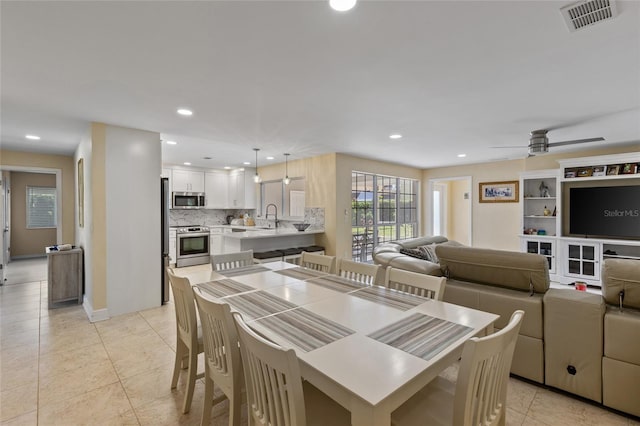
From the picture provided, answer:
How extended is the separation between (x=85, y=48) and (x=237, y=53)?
3.17ft

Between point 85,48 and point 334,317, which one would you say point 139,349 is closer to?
point 334,317

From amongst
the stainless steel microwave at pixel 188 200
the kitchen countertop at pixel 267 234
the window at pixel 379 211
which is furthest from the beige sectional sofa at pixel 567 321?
the stainless steel microwave at pixel 188 200

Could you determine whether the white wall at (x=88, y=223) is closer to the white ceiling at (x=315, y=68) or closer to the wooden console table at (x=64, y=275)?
the wooden console table at (x=64, y=275)

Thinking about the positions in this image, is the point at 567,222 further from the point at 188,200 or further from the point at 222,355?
the point at 188,200

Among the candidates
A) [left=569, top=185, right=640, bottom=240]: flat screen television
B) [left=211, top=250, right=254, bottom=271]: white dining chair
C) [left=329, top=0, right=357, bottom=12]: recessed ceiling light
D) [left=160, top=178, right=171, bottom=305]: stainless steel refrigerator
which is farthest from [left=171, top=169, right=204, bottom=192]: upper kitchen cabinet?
[left=569, top=185, right=640, bottom=240]: flat screen television

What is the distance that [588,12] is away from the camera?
1533 mm

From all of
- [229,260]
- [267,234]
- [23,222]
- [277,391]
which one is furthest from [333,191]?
[23,222]

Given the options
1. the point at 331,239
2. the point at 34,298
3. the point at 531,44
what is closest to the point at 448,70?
the point at 531,44

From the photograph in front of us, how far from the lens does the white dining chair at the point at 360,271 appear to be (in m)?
2.39

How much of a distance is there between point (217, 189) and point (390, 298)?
6.58 metres

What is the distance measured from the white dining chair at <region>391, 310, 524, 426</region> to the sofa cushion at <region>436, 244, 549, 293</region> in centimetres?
122

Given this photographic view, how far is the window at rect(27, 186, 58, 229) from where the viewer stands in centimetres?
742

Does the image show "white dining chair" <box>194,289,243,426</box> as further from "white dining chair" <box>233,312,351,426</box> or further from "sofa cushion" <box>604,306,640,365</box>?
"sofa cushion" <box>604,306,640,365</box>

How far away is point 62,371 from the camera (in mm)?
2428
